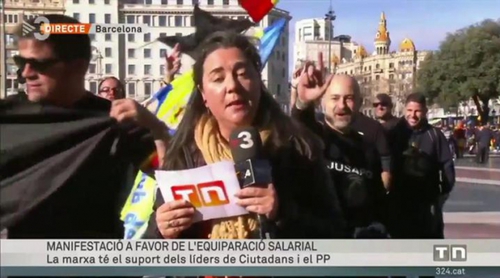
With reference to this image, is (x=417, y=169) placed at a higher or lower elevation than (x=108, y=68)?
lower

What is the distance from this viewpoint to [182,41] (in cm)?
417

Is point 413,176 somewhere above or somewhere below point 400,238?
above

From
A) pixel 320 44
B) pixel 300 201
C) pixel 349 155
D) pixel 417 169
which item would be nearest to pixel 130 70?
pixel 320 44

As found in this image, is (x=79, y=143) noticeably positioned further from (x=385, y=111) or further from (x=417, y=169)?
(x=417, y=169)

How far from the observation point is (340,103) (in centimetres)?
433

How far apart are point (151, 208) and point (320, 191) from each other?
762 millimetres

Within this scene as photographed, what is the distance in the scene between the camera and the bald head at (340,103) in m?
4.30

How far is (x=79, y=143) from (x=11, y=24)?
60 centimetres

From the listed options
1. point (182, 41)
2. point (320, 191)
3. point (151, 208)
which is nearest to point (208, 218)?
point (151, 208)

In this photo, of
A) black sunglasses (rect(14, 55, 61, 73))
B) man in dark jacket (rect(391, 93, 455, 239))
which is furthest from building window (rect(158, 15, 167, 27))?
man in dark jacket (rect(391, 93, 455, 239))

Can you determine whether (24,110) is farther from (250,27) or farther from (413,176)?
(413,176)

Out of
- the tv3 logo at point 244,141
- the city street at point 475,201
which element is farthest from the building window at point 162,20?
the city street at point 475,201

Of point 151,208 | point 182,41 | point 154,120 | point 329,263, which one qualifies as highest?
point 182,41

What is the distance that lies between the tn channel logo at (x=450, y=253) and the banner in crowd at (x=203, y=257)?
11 cm
